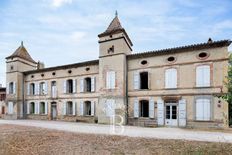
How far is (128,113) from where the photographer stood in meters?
15.2

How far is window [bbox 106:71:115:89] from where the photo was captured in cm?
1574

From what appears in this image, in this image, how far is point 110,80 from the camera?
52.1 feet

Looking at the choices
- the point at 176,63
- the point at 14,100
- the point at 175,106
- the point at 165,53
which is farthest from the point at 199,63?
the point at 14,100

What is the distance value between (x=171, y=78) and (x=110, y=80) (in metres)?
5.18

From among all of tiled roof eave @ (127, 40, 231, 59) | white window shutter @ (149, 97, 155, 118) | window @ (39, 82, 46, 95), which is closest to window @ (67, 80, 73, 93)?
window @ (39, 82, 46, 95)

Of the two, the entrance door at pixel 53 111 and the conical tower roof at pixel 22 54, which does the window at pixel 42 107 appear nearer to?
the entrance door at pixel 53 111

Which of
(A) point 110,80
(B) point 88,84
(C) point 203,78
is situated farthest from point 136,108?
(B) point 88,84

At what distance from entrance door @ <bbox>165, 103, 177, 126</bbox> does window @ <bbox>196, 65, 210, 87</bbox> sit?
2.43 m

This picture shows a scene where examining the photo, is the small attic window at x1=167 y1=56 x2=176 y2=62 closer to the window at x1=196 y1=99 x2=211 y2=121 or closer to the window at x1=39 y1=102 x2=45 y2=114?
the window at x1=196 y1=99 x2=211 y2=121

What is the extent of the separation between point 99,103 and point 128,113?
288 centimetres

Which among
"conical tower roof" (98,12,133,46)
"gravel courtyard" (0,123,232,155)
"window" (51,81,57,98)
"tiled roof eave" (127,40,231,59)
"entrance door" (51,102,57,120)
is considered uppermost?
"conical tower roof" (98,12,133,46)

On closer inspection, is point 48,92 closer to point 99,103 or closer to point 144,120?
point 99,103

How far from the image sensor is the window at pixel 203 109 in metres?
12.5

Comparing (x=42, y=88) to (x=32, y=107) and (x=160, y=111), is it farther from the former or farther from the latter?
(x=160, y=111)
